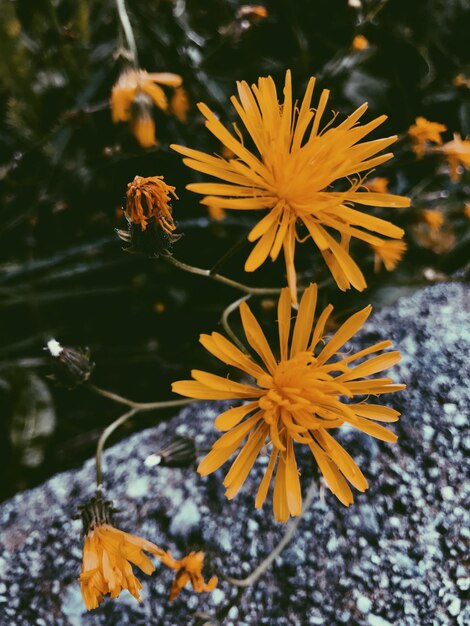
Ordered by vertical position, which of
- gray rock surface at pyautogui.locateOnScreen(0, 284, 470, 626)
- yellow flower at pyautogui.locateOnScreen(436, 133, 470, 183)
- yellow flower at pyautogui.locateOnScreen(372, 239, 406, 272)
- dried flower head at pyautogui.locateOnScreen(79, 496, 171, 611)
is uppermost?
yellow flower at pyautogui.locateOnScreen(436, 133, 470, 183)

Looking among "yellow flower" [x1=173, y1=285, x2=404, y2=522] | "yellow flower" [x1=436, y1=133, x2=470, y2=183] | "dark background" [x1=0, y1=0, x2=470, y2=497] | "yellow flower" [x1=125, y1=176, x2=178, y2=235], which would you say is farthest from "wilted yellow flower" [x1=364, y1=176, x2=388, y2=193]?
"yellow flower" [x1=125, y1=176, x2=178, y2=235]

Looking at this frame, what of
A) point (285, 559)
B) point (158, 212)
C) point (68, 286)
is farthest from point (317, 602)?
point (68, 286)

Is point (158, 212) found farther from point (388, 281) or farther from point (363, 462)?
point (388, 281)

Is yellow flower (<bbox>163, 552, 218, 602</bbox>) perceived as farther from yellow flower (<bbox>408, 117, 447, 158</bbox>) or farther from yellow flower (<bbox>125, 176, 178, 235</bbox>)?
yellow flower (<bbox>408, 117, 447, 158</bbox>)

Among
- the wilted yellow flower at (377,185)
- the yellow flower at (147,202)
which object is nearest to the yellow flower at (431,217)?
the wilted yellow flower at (377,185)

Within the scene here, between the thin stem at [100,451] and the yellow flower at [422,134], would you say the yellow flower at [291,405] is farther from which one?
the yellow flower at [422,134]

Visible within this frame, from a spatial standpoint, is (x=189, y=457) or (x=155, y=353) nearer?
(x=189, y=457)
